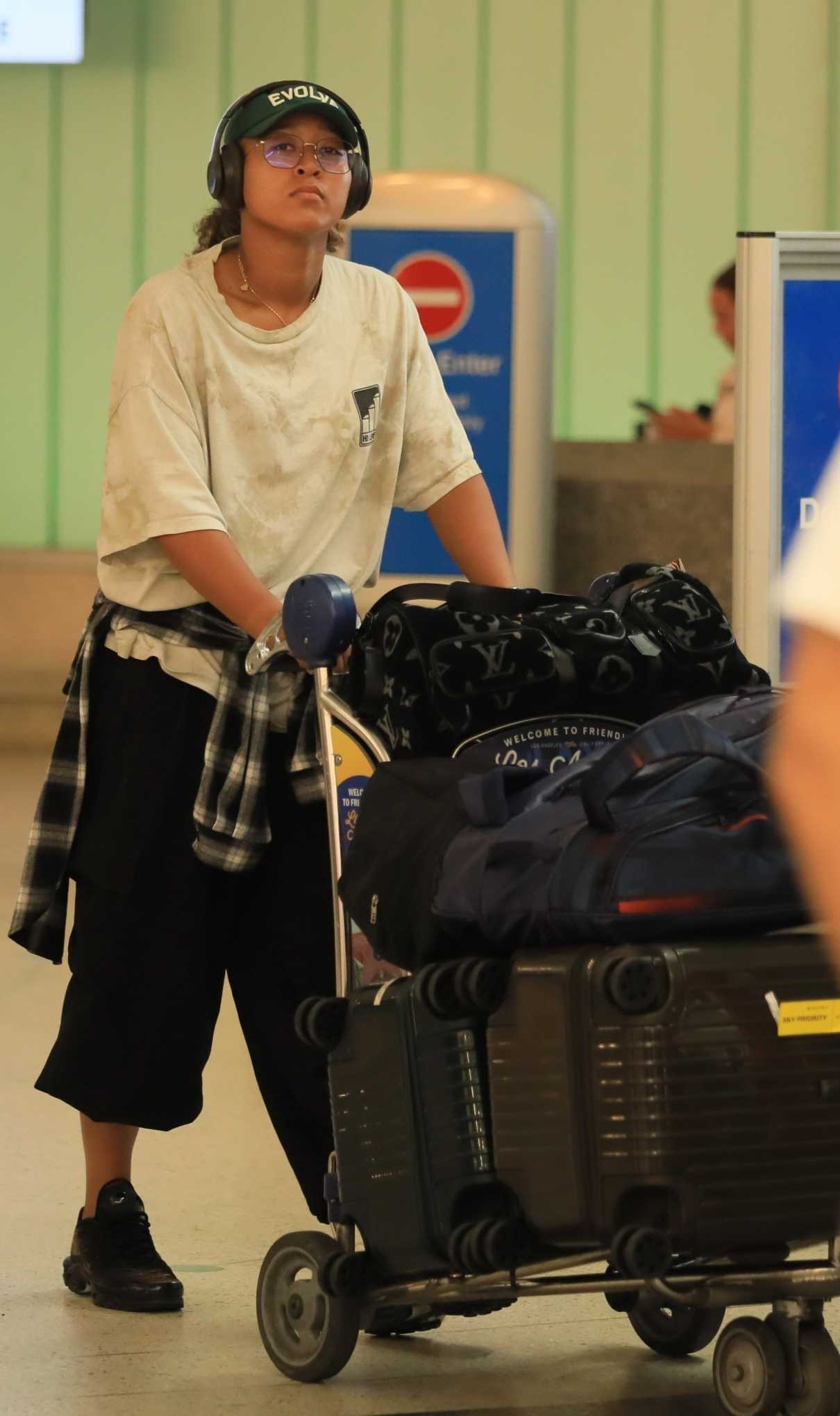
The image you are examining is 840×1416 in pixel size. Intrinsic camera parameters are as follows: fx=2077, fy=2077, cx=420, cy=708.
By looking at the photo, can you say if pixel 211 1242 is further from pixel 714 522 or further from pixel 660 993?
pixel 714 522

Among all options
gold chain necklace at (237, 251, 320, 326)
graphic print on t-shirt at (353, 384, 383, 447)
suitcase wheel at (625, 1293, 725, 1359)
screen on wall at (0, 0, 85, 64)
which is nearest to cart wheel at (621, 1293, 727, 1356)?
suitcase wheel at (625, 1293, 725, 1359)

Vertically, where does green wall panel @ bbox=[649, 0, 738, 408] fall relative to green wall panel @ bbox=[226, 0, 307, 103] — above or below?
below

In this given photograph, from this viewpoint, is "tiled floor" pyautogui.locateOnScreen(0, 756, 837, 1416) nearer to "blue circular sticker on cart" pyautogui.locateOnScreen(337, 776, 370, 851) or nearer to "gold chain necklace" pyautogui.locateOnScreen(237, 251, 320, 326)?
"blue circular sticker on cart" pyautogui.locateOnScreen(337, 776, 370, 851)

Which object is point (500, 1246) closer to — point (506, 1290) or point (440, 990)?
point (506, 1290)

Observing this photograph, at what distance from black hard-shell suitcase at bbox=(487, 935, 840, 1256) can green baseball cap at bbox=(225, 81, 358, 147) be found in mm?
1054

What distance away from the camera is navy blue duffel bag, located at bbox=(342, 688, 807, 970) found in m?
1.66

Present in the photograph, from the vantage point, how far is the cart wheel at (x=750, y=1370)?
183 cm

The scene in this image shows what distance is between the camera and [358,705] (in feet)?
6.77

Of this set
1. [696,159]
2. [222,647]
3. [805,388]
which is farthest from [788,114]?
[222,647]

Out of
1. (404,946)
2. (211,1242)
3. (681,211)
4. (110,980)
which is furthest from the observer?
(681,211)

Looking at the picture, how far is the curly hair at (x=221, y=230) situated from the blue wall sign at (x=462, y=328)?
291 cm

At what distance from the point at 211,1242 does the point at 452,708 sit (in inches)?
42.1

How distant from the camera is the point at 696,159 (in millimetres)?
8562

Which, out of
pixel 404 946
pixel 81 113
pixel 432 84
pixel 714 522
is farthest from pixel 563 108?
pixel 404 946
